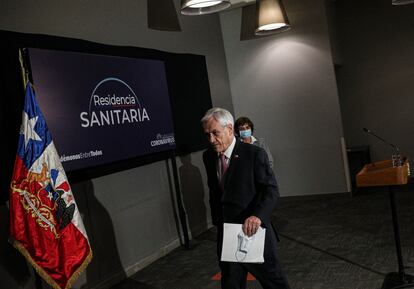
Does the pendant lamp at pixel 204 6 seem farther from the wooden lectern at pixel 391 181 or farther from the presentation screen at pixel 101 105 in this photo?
the wooden lectern at pixel 391 181

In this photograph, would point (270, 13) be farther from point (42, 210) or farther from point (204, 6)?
point (42, 210)

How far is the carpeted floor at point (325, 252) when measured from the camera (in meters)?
4.34

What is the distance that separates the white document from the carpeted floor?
1650 millimetres

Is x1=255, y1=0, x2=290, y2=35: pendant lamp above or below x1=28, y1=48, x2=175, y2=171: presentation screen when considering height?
above

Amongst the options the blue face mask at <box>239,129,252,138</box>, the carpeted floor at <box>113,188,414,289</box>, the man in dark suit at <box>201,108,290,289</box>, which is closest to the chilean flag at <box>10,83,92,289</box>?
the carpeted floor at <box>113,188,414,289</box>

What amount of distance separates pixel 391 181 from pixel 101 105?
2.73m

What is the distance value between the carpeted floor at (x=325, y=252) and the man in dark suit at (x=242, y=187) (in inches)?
57.5

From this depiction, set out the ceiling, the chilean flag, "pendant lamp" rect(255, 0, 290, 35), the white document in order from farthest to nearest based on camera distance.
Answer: the ceiling < "pendant lamp" rect(255, 0, 290, 35) < the chilean flag < the white document

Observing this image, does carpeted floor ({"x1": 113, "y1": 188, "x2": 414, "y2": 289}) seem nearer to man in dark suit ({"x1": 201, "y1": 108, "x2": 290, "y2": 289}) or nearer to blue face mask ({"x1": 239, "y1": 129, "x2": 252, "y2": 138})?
blue face mask ({"x1": 239, "y1": 129, "x2": 252, "y2": 138})

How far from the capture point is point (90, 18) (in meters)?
5.10

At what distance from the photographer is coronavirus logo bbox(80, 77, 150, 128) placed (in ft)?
15.5

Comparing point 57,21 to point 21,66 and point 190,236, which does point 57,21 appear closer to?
point 21,66

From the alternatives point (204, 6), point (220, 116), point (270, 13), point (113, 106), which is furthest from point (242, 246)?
point (270, 13)

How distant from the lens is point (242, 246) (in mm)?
2721
